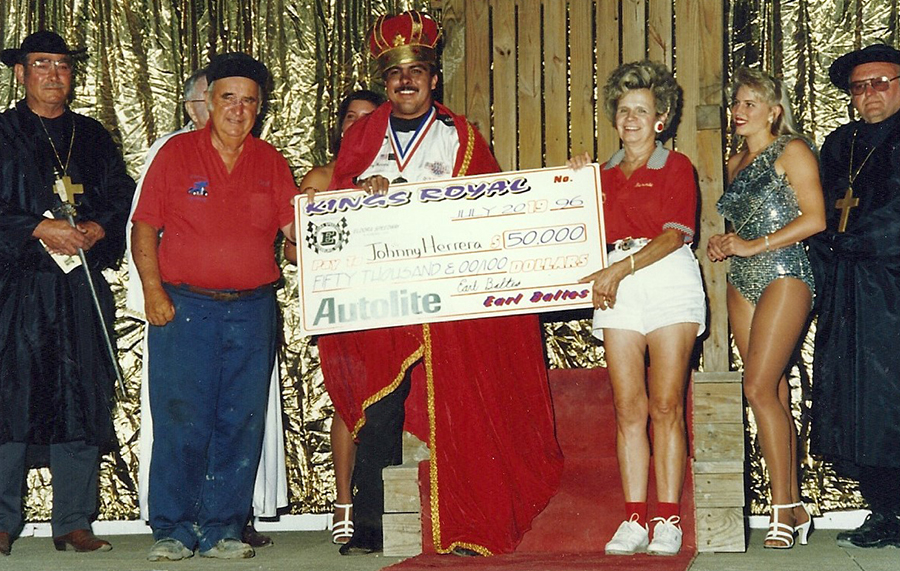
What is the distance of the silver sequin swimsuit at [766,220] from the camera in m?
4.89

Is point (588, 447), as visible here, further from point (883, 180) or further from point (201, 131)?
point (201, 131)

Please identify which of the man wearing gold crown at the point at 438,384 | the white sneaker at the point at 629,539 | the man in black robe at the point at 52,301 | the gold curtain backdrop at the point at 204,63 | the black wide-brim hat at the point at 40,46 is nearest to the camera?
the white sneaker at the point at 629,539

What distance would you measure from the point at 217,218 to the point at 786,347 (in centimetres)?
224

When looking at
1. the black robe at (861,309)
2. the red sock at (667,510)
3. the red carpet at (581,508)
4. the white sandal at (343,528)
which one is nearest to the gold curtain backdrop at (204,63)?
the white sandal at (343,528)

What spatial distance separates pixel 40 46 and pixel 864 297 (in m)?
3.61

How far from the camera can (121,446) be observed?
6039 millimetres

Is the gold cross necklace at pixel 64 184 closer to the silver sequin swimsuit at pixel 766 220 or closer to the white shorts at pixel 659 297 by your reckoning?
the white shorts at pixel 659 297

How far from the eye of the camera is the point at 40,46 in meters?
5.43

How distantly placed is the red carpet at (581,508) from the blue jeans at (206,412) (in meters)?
0.76

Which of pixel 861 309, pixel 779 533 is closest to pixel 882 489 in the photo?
pixel 779 533

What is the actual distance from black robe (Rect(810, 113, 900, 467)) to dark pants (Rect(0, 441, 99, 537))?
306cm

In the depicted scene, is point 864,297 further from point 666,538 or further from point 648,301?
point 666,538

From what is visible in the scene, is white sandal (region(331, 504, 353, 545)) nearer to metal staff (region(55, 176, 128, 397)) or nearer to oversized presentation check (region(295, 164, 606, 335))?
oversized presentation check (region(295, 164, 606, 335))

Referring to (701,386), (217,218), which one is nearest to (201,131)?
(217,218)
